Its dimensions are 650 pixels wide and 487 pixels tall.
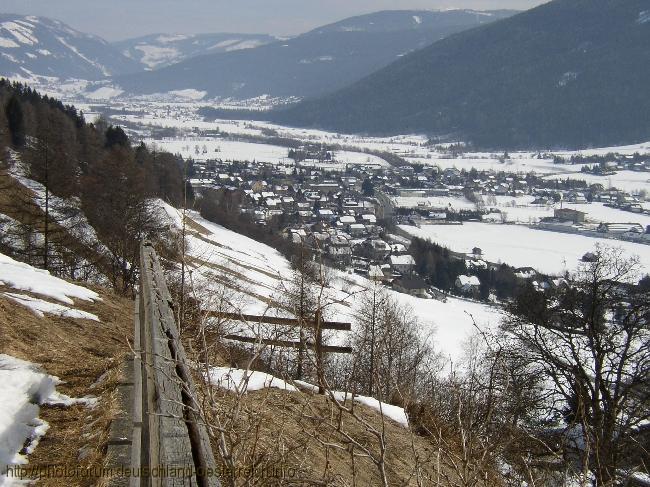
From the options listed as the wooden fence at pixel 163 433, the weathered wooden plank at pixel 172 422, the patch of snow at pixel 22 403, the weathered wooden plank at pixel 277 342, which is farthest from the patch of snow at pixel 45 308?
the weathered wooden plank at pixel 172 422

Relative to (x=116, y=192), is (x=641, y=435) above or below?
below

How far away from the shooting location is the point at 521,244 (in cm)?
7138

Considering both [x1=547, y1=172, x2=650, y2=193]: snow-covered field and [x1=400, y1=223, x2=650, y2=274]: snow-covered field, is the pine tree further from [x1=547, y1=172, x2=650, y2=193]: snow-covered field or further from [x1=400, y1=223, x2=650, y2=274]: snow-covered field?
[x1=547, y1=172, x2=650, y2=193]: snow-covered field

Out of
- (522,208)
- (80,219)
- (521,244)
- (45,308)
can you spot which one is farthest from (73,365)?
(522,208)

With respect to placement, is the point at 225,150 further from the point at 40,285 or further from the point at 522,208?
the point at 40,285

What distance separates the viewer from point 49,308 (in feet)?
23.6

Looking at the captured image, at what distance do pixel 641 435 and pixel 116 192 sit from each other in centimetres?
1732

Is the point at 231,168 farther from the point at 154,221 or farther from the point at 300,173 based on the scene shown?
→ the point at 154,221

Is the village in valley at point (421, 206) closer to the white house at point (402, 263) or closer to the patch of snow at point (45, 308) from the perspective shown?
the white house at point (402, 263)

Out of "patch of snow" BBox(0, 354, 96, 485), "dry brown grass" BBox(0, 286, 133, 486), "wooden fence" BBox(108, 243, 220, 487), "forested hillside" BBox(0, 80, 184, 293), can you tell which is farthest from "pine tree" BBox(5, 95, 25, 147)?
"wooden fence" BBox(108, 243, 220, 487)

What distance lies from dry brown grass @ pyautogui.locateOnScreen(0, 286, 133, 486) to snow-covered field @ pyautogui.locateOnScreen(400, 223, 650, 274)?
51989 mm

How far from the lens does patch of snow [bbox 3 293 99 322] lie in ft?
22.5

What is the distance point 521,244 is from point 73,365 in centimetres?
7112

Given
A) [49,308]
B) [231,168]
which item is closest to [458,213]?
[231,168]
